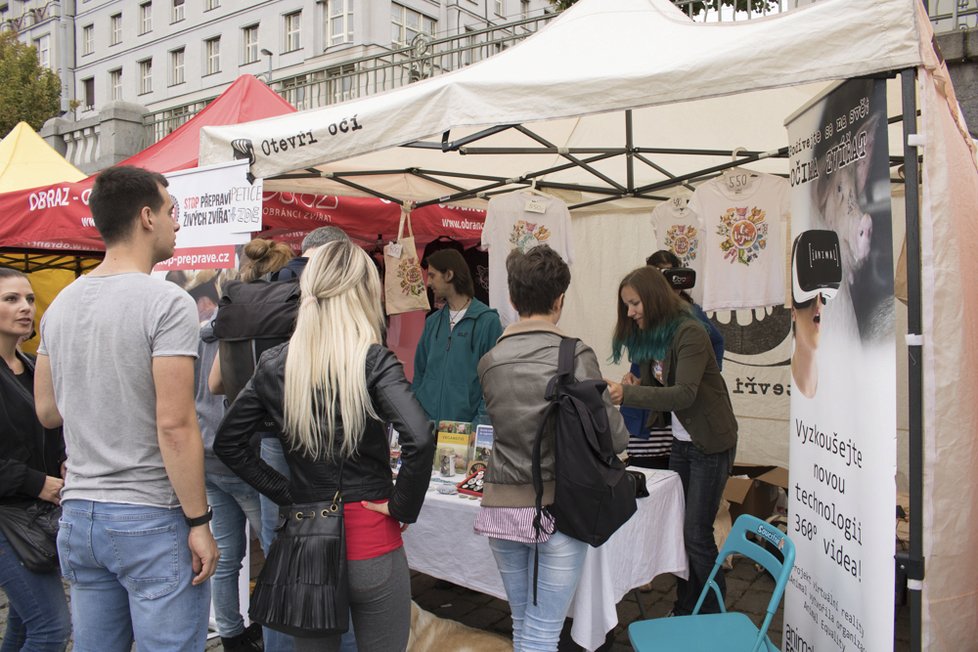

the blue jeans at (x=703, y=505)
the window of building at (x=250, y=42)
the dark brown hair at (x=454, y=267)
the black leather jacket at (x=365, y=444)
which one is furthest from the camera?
the window of building at (x=250, y=42)

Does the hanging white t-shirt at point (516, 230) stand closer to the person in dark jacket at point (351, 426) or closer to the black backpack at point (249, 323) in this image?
the black backpack at point (249, 323)

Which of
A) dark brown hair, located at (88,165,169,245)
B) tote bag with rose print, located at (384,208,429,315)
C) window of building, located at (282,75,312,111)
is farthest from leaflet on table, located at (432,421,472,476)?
window of building, located at (282,75,312,111)

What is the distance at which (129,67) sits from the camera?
33.8 m

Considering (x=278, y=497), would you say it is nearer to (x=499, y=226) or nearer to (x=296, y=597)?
(x=296, y=597)

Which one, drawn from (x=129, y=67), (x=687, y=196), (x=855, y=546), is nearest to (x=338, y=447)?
(x=855, y=546)

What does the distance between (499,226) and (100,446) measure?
333 cm

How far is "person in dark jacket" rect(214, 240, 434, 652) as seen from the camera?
1.81m

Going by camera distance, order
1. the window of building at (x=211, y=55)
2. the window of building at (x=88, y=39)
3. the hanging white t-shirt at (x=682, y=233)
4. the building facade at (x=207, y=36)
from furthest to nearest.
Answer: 1. the window of building at (x=88, y=39)
2. the window of building at (x=211, y=55)
3. the building facade at (x=207, y=36)
4. the hanging white t-shirt at (x=682, y=233)

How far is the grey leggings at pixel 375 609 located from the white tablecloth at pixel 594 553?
93cm

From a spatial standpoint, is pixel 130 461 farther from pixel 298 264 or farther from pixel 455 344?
pixel 455 344

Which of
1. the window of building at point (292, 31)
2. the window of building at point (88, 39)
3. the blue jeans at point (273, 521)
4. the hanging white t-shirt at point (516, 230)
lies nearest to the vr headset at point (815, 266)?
the blue jeans at point (273, 521)

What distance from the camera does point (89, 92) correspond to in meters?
36.5

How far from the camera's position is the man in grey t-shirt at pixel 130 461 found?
67.9 inches

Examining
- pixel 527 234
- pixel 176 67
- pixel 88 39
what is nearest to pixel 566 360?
pixel 527 234
